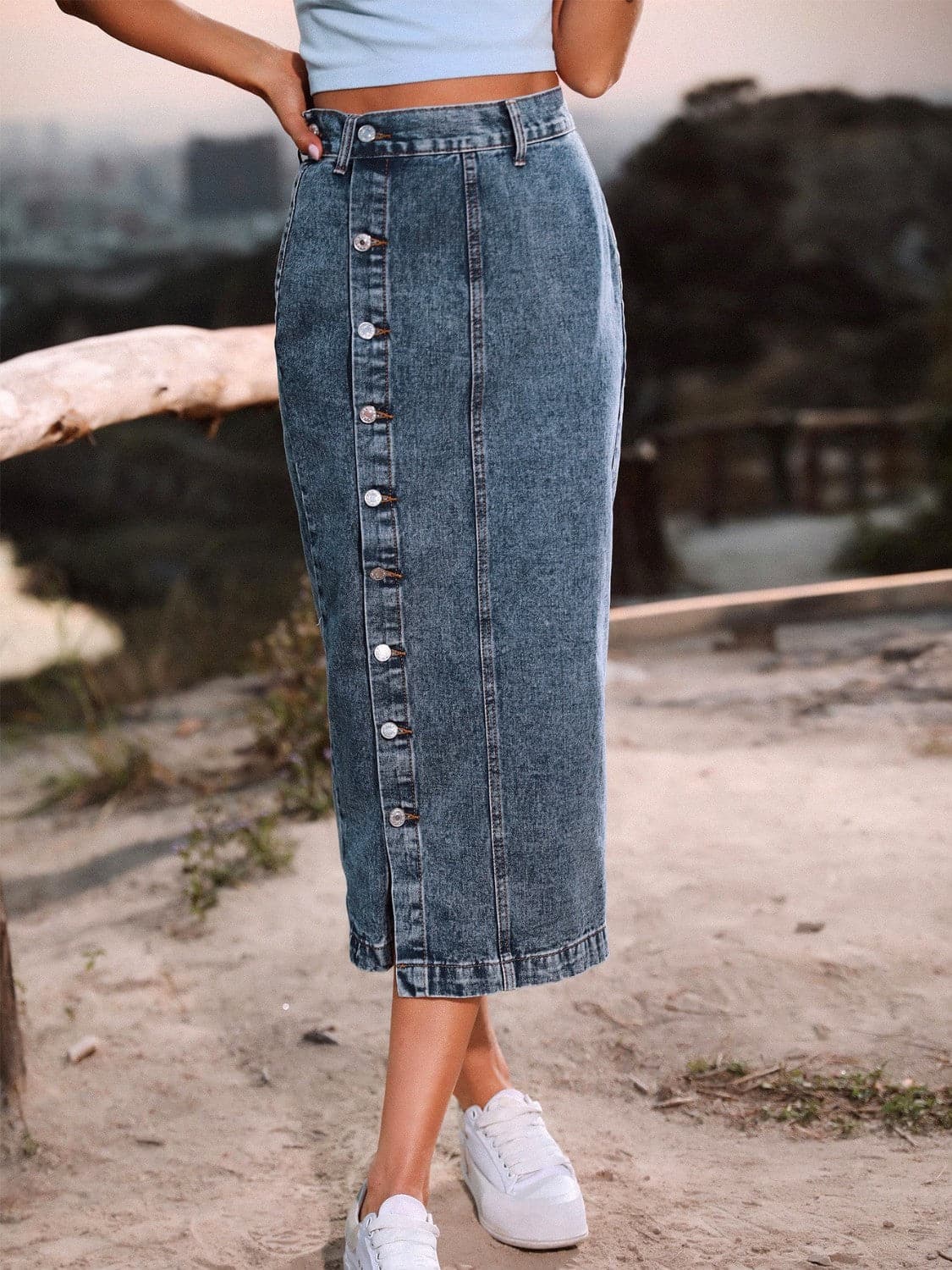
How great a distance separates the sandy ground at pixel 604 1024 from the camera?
178 cm

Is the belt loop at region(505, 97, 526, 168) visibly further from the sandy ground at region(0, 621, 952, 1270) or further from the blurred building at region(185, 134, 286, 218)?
the blurred building at region(185, 134, 286, 218)

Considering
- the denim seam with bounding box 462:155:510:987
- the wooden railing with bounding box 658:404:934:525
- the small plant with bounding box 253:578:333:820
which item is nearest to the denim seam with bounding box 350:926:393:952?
the denim seam with bounding box 462:155:510:987

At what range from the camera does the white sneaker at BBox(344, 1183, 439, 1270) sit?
153 cm

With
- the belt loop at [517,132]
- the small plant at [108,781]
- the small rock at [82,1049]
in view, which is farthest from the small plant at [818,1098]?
the small plant at [108,781]

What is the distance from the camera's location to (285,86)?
1.62 m

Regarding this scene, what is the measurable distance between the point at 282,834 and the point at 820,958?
4.54ft

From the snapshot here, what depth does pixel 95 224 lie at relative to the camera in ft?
29.7

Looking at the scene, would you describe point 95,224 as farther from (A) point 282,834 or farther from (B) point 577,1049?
(B) point 577,1049

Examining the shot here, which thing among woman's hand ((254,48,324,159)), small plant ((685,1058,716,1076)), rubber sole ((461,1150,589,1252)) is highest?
woman's hand ((254,48,324,159))

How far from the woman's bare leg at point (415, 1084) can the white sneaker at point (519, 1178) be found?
17 cm

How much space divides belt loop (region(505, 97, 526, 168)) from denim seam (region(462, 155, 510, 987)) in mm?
46

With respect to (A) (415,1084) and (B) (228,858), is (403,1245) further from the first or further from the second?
(B) (228,858)

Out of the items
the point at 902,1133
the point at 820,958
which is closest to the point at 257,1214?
the point at 902,1133

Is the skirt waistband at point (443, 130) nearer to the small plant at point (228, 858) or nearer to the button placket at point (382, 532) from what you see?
the button placket at point (382, 532)
